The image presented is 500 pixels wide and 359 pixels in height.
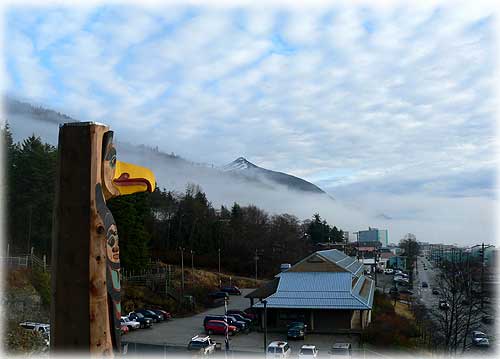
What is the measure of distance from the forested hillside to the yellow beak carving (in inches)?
854

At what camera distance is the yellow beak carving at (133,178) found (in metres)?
A: 4.38

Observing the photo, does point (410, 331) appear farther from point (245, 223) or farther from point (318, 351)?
point (245, 223)

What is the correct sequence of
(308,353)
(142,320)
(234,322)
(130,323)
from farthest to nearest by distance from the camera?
(142,320)
(234,322)
(130,323)
(308,353)

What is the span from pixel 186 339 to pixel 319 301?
5.86m

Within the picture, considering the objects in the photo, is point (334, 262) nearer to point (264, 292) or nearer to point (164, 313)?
point (264, 292)

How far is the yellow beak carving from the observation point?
14.4 ft

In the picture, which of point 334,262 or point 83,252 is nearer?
point 83,252

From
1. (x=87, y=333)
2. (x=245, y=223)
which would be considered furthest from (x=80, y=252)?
(x=245, y=223)

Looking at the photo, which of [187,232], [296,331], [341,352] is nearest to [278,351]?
[341,352]

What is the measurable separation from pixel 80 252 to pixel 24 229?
78.2 ft

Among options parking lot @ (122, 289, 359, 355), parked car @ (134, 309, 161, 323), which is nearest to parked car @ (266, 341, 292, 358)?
parking lot @ (122, 289, 359, 355)

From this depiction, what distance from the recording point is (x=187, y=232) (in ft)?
142

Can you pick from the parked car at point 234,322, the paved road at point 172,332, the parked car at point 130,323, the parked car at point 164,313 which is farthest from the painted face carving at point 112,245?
the parked car at point 164,313

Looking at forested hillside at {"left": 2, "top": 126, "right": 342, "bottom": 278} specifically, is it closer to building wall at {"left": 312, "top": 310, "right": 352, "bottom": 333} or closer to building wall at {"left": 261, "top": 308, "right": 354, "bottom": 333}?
building wall at {"left": 261, "top": 308, "right": 354, "bottom": 333}
